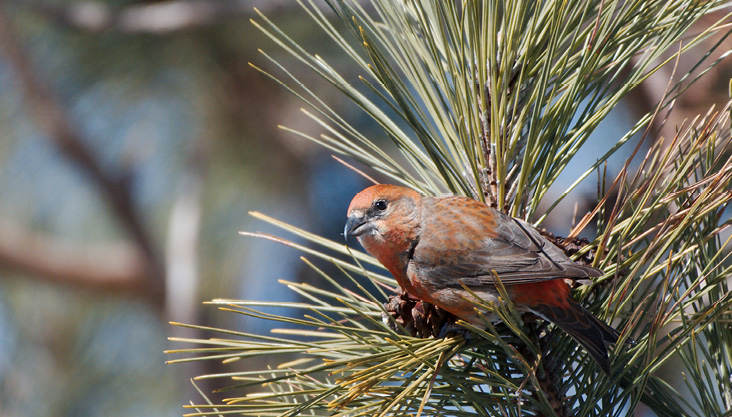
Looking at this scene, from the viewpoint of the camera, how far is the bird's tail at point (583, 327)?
1.28 meters

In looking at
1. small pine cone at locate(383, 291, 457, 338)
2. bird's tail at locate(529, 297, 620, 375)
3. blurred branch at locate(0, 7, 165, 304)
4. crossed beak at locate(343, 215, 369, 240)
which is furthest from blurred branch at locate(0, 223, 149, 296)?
bird's tail at locate(529, 297, 620, 375)

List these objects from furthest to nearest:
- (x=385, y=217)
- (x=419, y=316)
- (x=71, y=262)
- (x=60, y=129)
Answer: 1. (x=71, y=262)
2. (x=60, y=129)
3. (x=385, y=217)
4. (x=419, y=316)

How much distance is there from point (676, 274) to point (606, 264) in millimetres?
171

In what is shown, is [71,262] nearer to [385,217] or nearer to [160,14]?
[160,14]

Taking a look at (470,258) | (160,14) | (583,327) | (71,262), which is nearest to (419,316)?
(470,258)

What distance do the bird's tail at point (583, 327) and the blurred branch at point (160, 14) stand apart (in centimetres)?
340

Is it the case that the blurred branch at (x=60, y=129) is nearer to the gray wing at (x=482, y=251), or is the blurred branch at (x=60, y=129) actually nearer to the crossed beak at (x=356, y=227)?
the crossed beak at (x=356, y=227)

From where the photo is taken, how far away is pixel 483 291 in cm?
164

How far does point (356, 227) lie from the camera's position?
1.92 meters

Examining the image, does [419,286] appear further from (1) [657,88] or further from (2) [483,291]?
(1) [657,88]

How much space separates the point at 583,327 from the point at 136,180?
4.78 metres

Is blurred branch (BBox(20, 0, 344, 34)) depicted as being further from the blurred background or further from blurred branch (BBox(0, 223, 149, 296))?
blurred branch (BBox(0, 223, 149, 296))

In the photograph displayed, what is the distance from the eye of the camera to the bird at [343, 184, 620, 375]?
4.55ft

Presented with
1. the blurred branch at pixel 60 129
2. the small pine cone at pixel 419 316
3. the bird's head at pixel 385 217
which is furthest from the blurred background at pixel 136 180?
the small pine cone at pixel 419 316
